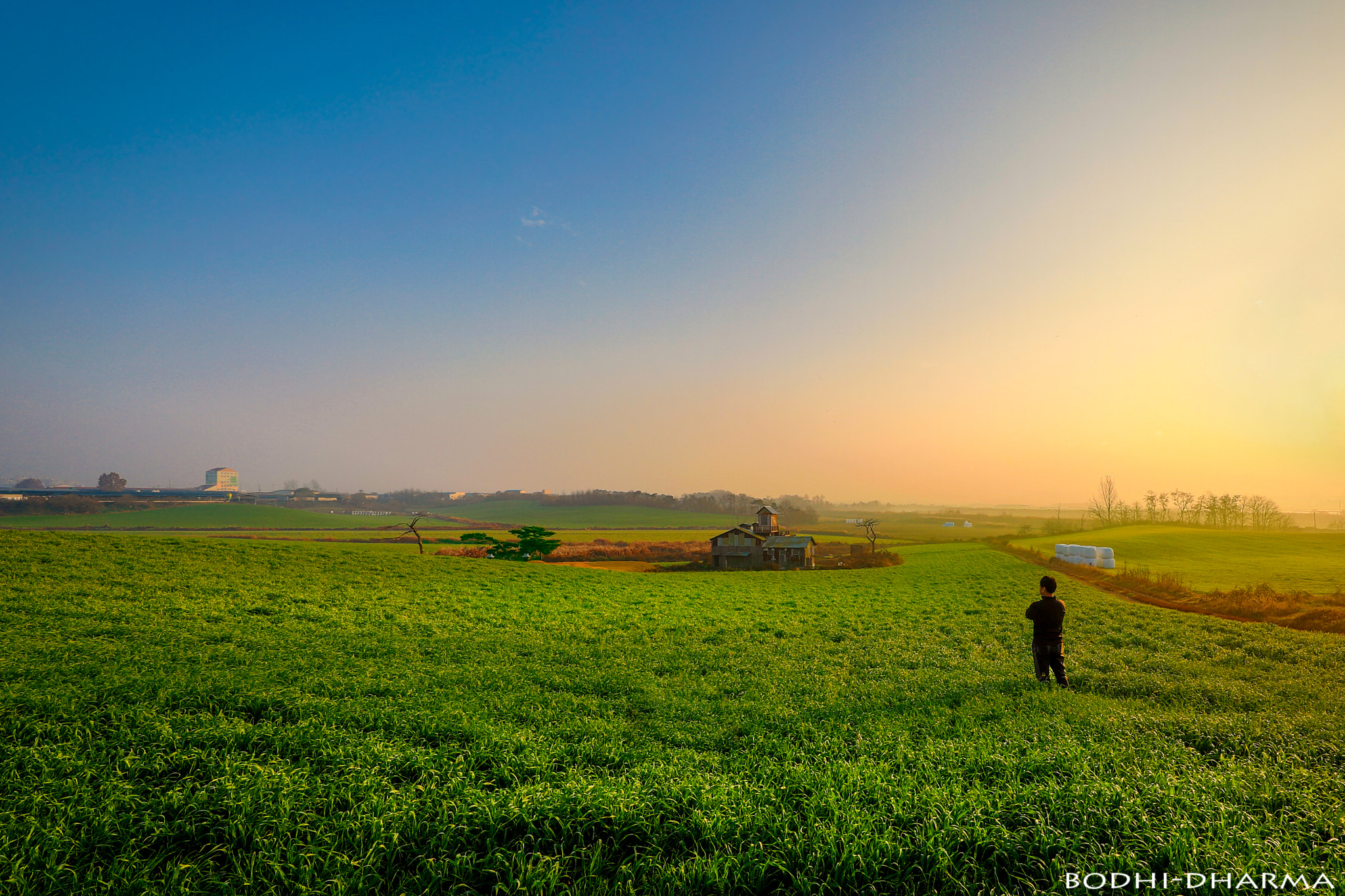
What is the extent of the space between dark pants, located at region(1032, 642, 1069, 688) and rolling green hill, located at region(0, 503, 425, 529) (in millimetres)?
89963

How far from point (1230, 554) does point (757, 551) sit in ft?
163

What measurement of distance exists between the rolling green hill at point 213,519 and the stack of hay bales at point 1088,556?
300 feet

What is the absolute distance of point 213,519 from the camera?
94.6 m

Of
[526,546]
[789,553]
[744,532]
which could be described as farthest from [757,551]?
[526,546]

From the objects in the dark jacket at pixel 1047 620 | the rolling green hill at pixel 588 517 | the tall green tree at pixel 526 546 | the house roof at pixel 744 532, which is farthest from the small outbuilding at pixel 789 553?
the rolling green hill at pixel 588 517

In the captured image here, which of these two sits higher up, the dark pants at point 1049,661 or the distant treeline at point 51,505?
the dark pants at point 1049,661

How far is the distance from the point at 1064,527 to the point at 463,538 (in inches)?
4066

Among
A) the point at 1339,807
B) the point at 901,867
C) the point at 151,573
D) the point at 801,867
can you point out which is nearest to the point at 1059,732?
the point at 1339,807

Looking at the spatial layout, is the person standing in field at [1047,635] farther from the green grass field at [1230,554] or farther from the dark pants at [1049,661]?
the green grass field at [1230,554]

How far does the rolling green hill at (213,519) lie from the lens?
76062 mm

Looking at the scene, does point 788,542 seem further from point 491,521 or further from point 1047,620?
point 491,521

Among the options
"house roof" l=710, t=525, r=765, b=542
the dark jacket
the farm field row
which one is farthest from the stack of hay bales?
the dark jacket

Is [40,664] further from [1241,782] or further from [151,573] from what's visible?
[1241,782]

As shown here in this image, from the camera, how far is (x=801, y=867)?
4.37 meters
